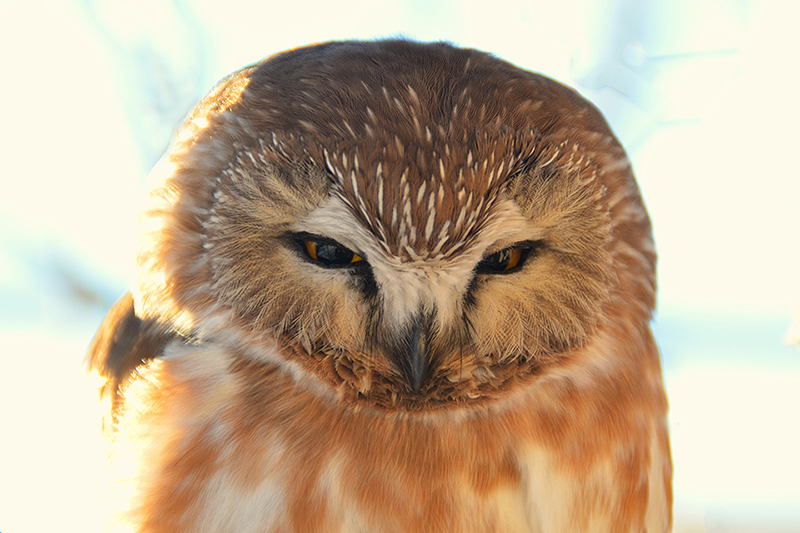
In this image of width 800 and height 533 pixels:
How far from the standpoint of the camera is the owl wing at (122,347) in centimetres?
169

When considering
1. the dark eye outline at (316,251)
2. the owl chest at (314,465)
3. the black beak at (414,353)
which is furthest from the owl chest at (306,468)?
the dark eye outline at (316,251)

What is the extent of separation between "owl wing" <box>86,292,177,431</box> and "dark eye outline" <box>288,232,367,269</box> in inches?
18.7

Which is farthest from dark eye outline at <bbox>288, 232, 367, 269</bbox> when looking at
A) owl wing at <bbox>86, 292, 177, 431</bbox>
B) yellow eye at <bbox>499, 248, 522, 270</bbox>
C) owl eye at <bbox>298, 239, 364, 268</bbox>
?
owl wing at <bbox>86, 292, 177, 431</bbox>

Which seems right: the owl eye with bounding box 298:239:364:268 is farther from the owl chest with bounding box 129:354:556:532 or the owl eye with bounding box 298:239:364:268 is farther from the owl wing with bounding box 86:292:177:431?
the owl wing with bounding box 86:292:177:431

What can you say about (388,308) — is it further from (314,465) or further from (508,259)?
(314,465)

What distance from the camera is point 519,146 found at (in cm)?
141

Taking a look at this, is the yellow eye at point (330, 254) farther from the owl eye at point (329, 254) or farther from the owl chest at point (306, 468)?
the owl chest at point (306, 468)

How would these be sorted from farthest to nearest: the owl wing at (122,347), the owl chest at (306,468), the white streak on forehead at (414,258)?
the owl wing at (122,347)
the owl chest at (306,468)
the white streak on forehead at (414,258)

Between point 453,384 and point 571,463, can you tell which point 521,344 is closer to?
point 453,384

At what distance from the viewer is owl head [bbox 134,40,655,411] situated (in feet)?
4.44

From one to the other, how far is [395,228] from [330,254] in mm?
182

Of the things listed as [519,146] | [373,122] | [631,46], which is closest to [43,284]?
[373,122]

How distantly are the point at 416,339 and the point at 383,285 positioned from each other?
0.15 meters

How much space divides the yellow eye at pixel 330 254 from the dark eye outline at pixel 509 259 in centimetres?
29
